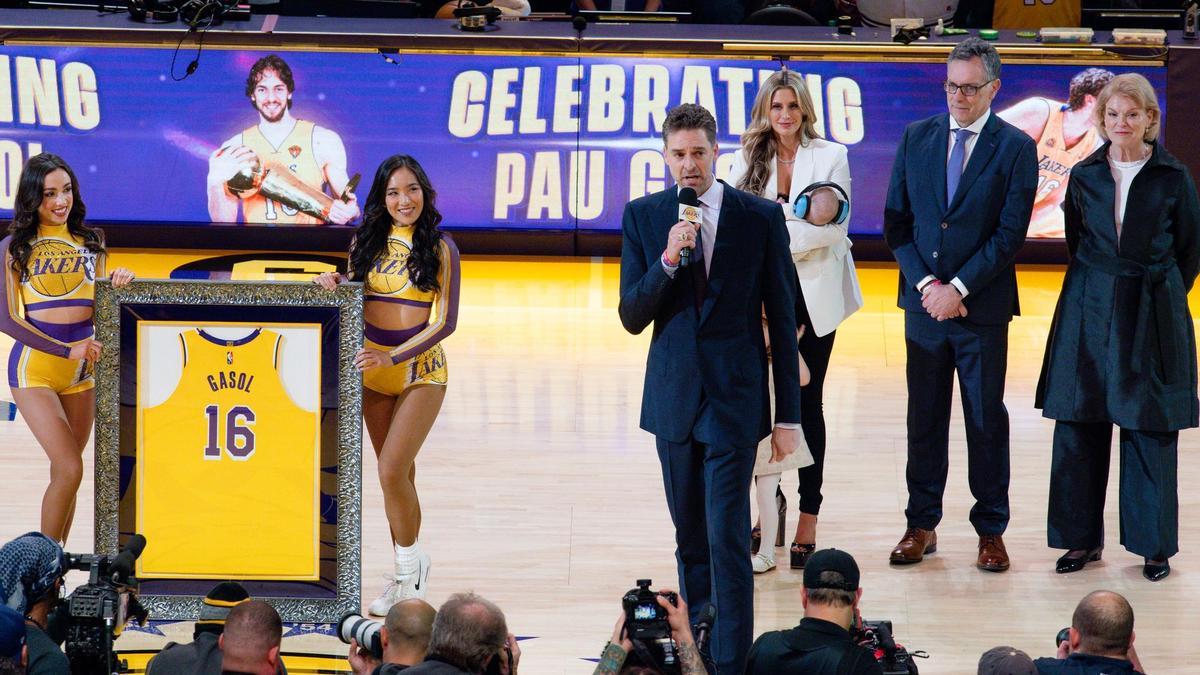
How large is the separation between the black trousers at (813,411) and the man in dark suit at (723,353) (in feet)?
4.18

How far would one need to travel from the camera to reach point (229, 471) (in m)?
5.66

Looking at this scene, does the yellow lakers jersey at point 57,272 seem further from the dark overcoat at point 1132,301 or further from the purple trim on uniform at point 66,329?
the dark overcoat at point 1132,301

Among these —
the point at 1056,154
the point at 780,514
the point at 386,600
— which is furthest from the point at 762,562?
the point at 1056,154

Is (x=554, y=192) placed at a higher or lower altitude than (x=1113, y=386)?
higher

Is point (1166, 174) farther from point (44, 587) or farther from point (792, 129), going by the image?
point (44, 587)

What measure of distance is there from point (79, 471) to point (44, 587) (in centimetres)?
147

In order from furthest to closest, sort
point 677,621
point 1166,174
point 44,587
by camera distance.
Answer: point 1166,174, point 44,587, point 677,621

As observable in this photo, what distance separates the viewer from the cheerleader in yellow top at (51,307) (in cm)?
580

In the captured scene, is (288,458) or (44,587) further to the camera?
(288,458)

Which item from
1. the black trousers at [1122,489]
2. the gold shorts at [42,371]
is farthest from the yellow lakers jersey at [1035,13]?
the gold shorts at [42,371]

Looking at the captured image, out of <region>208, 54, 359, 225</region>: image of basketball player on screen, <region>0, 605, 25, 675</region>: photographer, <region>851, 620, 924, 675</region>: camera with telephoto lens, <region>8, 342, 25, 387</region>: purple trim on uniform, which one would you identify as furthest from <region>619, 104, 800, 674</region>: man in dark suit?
<region>208, 54, 359, 225</region>: image of basketball player on screen

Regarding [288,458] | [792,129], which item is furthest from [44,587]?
[792,129]

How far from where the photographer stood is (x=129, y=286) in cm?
557

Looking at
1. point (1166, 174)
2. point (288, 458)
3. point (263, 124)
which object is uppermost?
point (263, 124)
